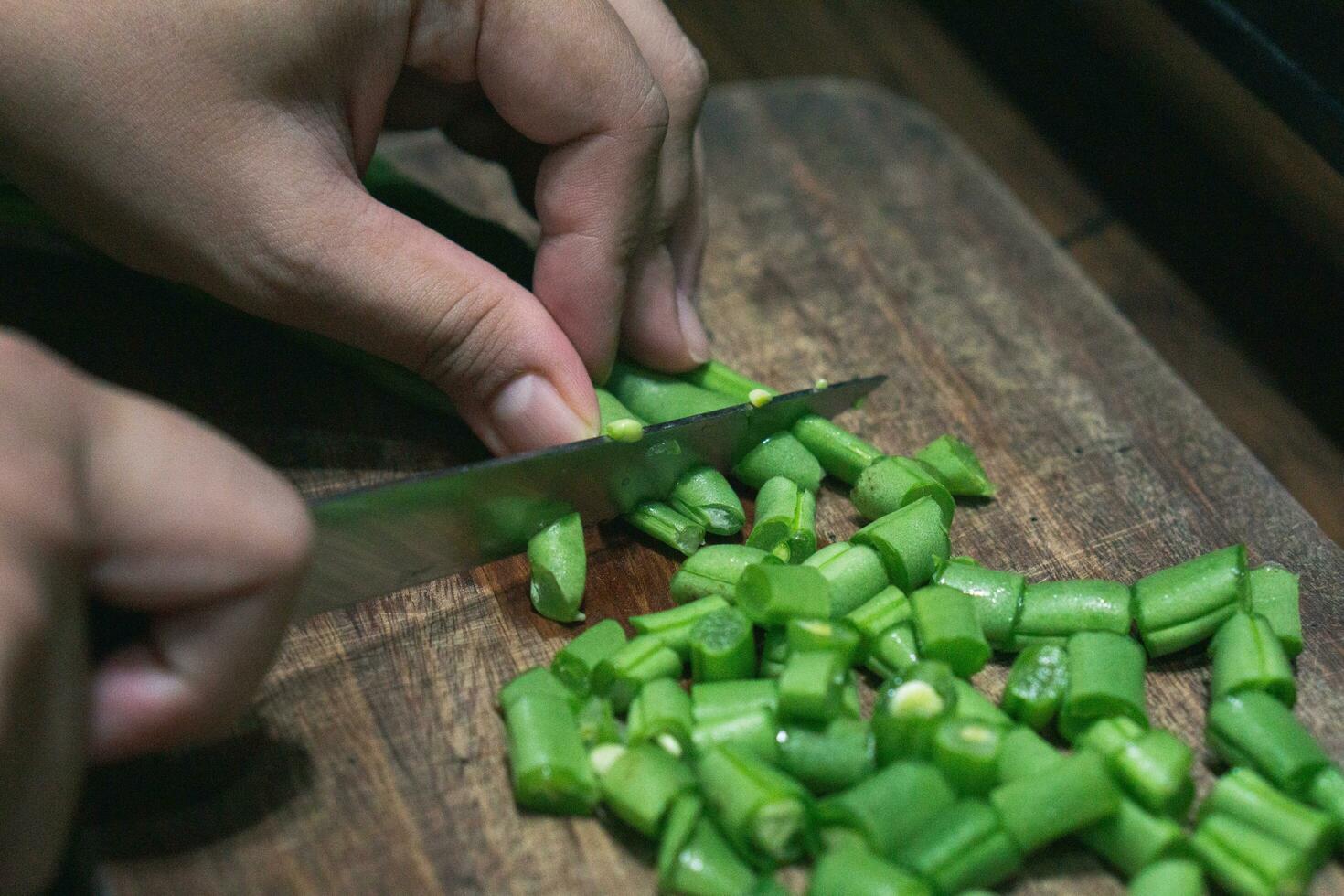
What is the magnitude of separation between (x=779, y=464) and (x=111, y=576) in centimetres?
144

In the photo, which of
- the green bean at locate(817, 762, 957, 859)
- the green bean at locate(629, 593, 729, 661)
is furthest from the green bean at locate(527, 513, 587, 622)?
the green bean at locate(817, 762, 957, 859)

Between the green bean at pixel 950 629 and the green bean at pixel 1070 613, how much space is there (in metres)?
0.11

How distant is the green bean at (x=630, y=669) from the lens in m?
2.28

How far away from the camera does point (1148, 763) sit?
6.93ft

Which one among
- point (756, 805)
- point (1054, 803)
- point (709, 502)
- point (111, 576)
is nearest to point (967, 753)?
point (1054, 803)

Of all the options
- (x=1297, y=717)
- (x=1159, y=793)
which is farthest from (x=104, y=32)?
(x=1297, y=717)

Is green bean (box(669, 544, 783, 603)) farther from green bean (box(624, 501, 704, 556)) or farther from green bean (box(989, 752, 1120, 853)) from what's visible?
green bean (box(989, 752, 1120, 853))

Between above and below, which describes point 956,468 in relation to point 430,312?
below

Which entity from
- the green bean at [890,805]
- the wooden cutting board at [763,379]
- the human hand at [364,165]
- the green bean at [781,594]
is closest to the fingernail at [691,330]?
the human hand at [364,165]

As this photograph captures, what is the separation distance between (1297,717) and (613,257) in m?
1.69

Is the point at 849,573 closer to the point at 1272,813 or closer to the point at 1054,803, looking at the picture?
the point at 1054,803

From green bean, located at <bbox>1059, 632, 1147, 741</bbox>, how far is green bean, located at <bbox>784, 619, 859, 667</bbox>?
41cm

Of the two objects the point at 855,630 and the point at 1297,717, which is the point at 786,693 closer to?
the point at 855,630

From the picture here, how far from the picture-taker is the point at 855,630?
7.68ft
